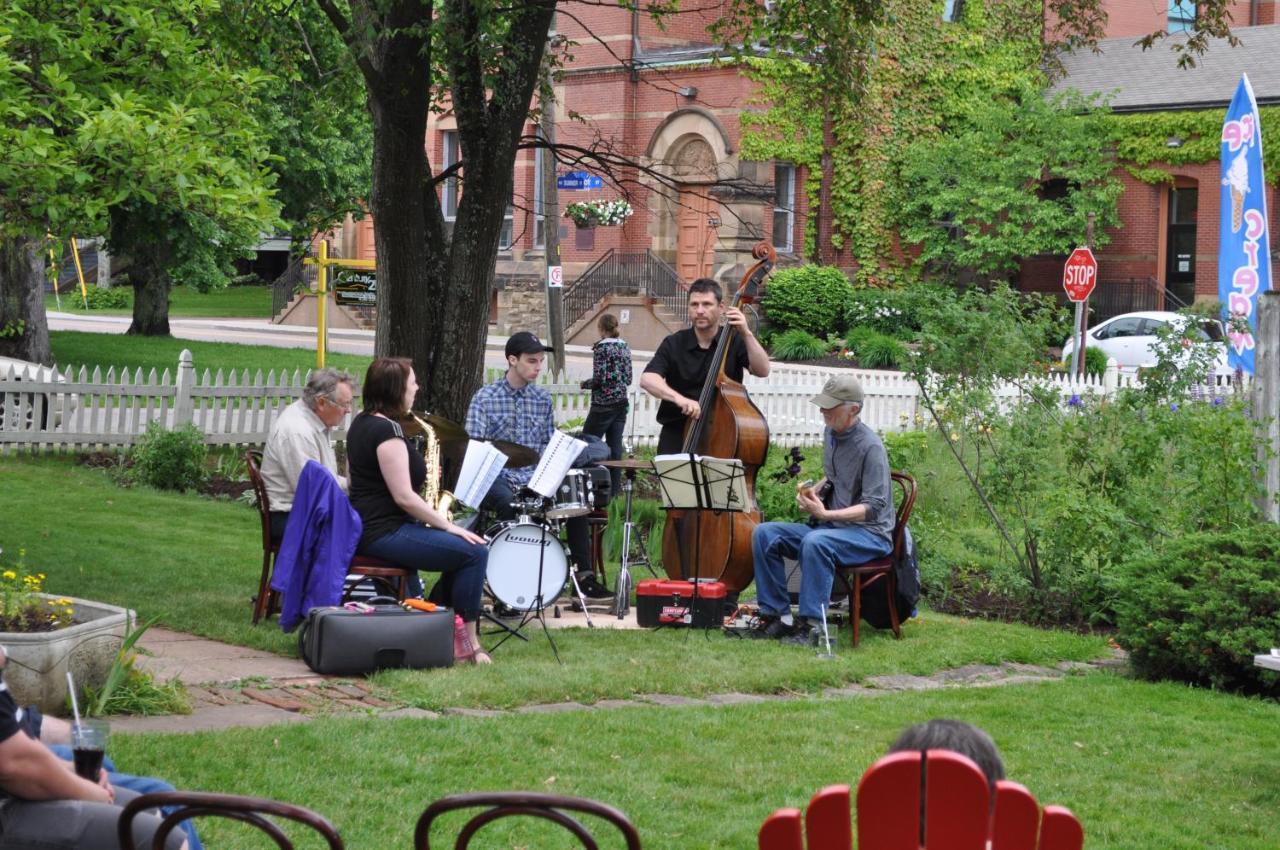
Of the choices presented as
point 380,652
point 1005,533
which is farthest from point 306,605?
point 1005,533

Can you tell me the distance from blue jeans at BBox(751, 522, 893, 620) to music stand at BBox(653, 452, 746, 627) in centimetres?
28

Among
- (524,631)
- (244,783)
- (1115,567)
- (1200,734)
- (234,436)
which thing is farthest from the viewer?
(234,436)

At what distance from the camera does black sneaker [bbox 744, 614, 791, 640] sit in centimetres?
949

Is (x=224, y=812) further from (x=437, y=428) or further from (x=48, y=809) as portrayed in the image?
(x=437, y=428)

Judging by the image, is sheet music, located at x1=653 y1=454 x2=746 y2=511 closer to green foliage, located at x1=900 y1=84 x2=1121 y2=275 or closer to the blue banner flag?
the blue banner flag

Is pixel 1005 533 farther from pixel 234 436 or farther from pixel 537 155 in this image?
pixel 537 155

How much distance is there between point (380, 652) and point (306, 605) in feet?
2.21

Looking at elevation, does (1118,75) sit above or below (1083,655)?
above

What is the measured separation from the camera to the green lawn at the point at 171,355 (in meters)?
26.9

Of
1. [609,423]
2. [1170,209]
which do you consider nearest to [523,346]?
[609,423]

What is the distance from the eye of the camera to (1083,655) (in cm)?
954

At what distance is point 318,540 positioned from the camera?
27.3ft

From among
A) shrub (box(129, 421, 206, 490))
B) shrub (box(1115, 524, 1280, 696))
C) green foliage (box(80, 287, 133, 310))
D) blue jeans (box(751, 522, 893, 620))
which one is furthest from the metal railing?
shrub (box(1115, 524, 1280, 696))

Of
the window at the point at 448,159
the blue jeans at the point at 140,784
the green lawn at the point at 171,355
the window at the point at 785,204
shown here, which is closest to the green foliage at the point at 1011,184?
the window at the point at 785,204
